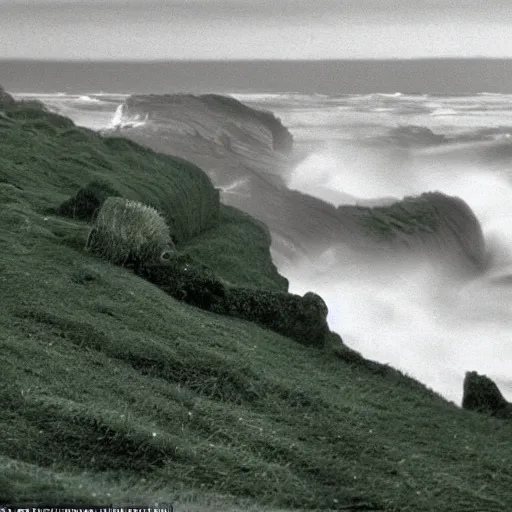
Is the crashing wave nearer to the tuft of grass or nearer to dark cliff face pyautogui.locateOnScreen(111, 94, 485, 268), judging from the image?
dark cliff face pyautogui.locateOnScreen(111, 94, 485, 268)

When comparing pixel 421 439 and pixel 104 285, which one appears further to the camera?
pixel 104 285

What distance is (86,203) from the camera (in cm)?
1761

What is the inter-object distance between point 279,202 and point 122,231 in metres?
13.8

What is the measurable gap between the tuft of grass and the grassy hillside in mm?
323

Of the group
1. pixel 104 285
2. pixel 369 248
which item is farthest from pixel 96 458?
pixel 369 248

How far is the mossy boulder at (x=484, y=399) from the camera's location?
1305cm

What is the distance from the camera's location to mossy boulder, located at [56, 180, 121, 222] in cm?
1745

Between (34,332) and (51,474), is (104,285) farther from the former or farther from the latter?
(51,474)

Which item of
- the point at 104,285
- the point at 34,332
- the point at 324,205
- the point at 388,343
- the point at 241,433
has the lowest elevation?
the point at 241,433

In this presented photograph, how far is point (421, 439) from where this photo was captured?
37.3ft

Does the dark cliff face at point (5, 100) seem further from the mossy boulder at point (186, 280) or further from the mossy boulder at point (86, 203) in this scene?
the mossy boulder at point (186, 280)

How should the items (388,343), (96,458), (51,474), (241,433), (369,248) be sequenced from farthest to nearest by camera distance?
1. (369,248)
2. (388,343)
3. (241,433)
4. (96,458)
5. (51,474)

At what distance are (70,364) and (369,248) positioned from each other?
1708 cm

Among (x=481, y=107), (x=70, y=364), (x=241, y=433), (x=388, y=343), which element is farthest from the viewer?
(x=481, y=107)
